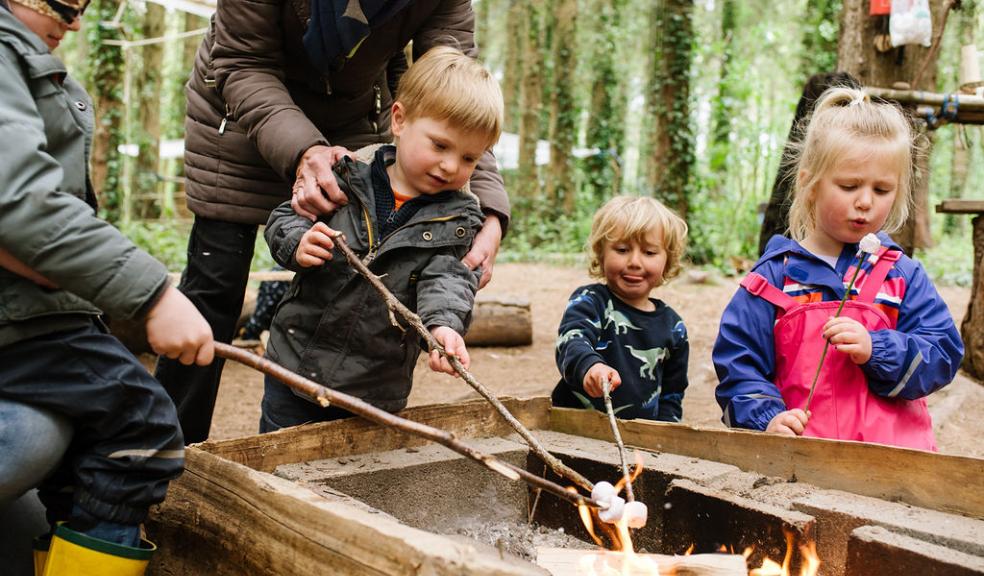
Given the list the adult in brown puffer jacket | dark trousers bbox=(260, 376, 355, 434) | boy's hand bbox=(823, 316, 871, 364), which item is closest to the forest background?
boy's hand bbox=(823, 316, 871, 364)

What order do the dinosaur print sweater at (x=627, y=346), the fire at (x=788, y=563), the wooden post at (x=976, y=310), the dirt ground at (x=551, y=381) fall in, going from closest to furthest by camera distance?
the fire at (x=788, y=563)
the dinosaur print sweater at (x=627, y=346)
the dirt ground at (x=551, y=381)
the wooden post at (x=976, y=310)

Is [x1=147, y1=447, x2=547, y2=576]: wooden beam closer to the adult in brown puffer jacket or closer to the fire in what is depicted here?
the fire

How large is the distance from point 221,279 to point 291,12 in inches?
37.1

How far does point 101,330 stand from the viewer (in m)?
2.11

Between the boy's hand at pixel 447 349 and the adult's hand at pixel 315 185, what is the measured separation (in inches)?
21.0

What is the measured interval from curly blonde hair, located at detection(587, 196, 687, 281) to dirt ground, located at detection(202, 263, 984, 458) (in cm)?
73

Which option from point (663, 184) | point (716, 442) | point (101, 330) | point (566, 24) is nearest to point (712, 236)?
point (663, 184)

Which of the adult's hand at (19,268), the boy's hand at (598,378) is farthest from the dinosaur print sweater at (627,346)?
the adult's hand at (19,268)

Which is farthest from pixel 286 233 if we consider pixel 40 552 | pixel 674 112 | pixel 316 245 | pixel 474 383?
pixel 674 112

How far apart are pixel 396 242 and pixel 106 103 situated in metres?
10.2

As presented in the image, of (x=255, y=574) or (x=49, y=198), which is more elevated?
(x=49, y=198)

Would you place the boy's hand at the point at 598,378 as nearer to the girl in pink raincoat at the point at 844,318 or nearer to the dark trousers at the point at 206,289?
the girl in pink raincoat at the point at 844,318

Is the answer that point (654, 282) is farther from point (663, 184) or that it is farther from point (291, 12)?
point (663, 184)

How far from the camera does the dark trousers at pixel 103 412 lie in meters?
1.78
